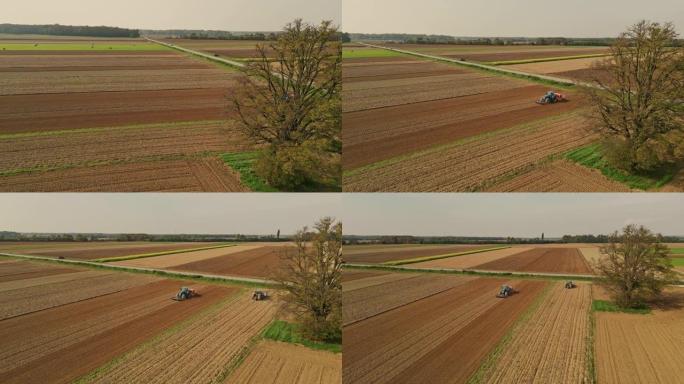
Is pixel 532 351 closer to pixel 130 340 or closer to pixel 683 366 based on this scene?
pixel 683 366

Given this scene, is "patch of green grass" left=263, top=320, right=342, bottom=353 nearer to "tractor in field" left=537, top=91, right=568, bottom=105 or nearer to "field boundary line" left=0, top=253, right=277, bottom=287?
"field boundary line" left=0, top=253, right=277, bottom=287

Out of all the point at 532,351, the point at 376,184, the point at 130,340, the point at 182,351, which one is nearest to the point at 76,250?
the point at 130,340

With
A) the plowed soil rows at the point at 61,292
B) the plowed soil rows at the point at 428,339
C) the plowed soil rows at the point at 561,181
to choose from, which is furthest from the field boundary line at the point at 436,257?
the plowed soil rows at the point at 61,292

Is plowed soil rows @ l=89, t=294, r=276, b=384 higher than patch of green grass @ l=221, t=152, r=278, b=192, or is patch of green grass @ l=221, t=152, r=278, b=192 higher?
patch of green grass @ l=221, t=152, r=278, b=192

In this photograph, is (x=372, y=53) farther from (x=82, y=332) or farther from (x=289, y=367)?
(x=82, y=332)

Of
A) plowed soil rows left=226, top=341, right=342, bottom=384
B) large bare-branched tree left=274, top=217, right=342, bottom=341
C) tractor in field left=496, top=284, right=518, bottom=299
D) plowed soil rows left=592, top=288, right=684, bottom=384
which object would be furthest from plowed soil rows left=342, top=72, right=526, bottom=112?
plowed soil rows left=592, top=288, right=684, bottom=384

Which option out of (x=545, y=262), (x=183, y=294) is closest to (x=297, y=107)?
(x=183, y=294)

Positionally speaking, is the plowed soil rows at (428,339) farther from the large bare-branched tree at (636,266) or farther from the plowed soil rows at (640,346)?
the large bare-branched tree at (636,266)
